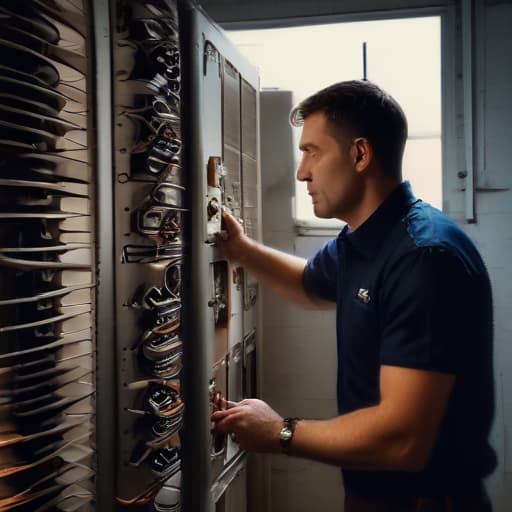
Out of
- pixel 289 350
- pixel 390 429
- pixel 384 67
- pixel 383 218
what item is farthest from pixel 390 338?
pixel 384 67

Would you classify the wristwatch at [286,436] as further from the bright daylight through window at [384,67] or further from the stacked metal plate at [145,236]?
the bright daylight through window at [384,67]

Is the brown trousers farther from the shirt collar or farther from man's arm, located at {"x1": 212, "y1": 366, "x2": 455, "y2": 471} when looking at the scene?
the shirt collar

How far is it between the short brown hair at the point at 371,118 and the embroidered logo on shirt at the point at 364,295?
1.12 feet

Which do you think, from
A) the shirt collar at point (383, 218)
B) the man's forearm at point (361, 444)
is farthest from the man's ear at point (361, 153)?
the man's forearm at point (361, 444)

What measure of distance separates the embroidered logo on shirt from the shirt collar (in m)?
0.10

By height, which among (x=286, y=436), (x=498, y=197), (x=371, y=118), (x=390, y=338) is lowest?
(x=286, y=436)

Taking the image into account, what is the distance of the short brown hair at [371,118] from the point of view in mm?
1507

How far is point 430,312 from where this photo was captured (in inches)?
48.7

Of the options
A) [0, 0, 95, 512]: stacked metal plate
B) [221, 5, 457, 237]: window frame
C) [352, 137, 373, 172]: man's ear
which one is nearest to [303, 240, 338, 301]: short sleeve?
[352, 137, 373, 172]: man's ear

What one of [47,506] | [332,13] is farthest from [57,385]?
[332,13]

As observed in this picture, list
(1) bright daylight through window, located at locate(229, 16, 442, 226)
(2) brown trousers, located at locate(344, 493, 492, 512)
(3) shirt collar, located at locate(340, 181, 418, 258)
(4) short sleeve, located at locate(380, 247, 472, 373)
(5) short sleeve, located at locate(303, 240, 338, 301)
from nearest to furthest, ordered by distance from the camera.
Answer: (4) short sleeve, located at locate(380, 247, 472, 373), (2) brown trousers, located at locate(344, 493, 492, 512), (3) shirt collar, located at locate(340, 181, 418, 258), (5) short sleeve, located at locate(303, 240, 338, 301), (1) bright daylight through window, located at locate(229, 16, 442, 226)

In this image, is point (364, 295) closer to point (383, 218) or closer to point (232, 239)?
point (383, 218)

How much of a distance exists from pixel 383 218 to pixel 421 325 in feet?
1.16

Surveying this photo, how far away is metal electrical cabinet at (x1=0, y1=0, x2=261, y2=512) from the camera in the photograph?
1038 millimetres
